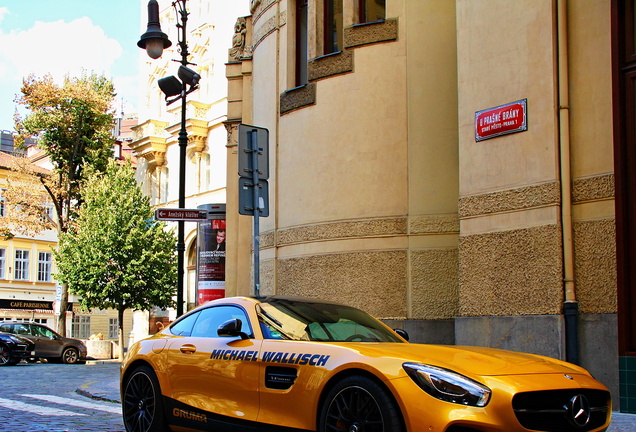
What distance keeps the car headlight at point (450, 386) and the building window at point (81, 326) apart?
5330cm

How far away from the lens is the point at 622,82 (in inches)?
380

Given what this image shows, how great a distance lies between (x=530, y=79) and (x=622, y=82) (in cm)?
138

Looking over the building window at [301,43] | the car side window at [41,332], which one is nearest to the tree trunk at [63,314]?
the car side window at [41,332]

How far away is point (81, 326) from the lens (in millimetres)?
55406

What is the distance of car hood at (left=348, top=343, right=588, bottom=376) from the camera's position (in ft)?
17.0

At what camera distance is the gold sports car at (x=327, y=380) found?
496cm

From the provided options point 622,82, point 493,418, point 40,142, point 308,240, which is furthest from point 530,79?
point 40,142

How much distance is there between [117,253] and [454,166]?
2606 centimetres

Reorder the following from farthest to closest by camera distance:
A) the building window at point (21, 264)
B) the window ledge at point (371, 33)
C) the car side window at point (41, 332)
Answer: the building window at point (21, 264), the car side window at point (41, 332), the window ledge at point (371, 33)

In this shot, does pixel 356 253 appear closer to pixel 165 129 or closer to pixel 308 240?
pixel 308 240

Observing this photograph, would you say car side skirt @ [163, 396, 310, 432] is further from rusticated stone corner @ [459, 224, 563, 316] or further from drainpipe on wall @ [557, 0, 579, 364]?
rusticated stone corner @ [459, 224, 563, 316]

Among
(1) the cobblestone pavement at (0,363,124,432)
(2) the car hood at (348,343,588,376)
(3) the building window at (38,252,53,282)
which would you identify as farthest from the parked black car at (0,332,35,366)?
(3) the building window at (38,252,53,282)

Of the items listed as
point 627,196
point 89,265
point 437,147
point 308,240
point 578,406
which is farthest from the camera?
point 89,265

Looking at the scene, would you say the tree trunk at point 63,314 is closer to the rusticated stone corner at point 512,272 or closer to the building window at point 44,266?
the building window at point 44,266
